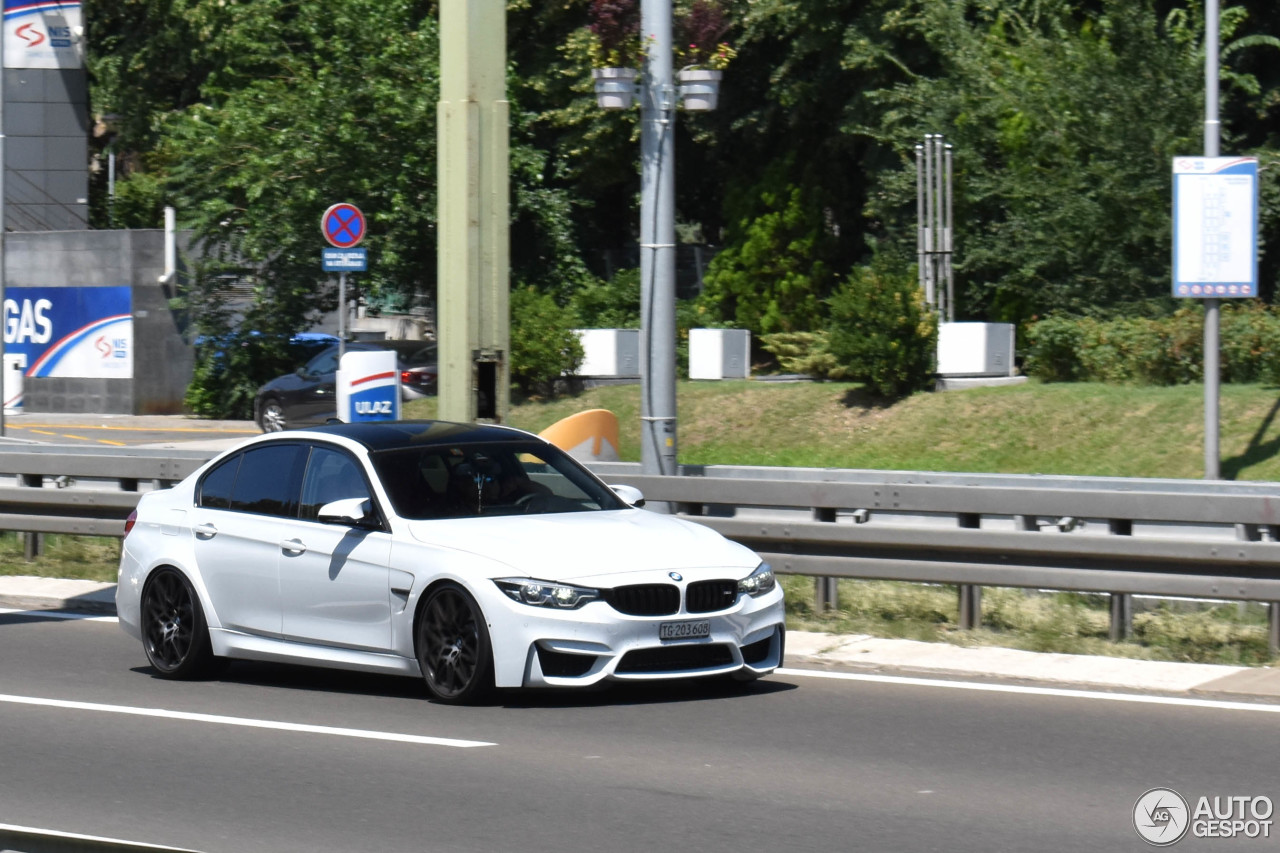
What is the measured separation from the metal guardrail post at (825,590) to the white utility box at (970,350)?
1785 centimetres

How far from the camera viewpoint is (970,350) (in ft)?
96.2

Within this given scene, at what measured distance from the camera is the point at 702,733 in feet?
27.2

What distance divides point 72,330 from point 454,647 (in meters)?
31.2

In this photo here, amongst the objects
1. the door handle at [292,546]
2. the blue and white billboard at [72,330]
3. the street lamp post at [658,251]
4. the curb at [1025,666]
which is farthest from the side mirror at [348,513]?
the blue and white billboard at [72,330]

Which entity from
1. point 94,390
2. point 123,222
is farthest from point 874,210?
point 123,222

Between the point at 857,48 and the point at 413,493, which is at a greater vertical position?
the point at 857,48

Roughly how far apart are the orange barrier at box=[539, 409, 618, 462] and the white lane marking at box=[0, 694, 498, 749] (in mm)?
6254

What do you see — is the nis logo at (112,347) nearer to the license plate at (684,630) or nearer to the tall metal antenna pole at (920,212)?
the tall metal antenna pole at (920,212)

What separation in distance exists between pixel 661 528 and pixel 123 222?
4405cm

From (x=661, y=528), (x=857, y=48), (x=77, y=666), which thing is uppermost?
(x=857, y=48)

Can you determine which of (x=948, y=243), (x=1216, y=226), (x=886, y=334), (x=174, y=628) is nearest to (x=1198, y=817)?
(x=174, y=628)

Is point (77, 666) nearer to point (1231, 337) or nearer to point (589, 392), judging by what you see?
point (1231, 337)

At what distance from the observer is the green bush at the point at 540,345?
32.2 metres

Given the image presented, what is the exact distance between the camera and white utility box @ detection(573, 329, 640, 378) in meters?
32.9
